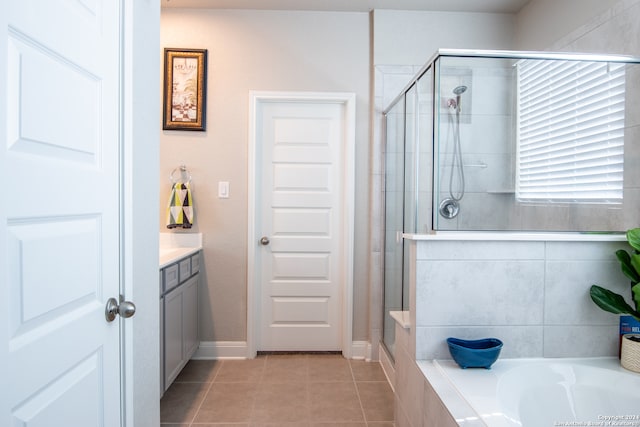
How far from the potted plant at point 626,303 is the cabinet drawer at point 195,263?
237 cm

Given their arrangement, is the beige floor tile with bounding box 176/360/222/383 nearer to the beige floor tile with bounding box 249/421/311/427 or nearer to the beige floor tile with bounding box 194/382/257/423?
the beige floor tile with bounding box 194/382/257/423

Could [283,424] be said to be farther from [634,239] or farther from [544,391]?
[634,239]

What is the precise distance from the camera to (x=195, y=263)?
285 cm

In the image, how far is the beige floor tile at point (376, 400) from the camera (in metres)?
2.20

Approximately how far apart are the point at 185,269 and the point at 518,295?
2001 mm

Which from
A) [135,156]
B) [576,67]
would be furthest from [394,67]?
[135,156]

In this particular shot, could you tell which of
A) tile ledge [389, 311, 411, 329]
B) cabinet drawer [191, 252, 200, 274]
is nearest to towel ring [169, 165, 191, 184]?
cabinet drawer [191, 252, 200, 274]

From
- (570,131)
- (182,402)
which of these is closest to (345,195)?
(570,131)

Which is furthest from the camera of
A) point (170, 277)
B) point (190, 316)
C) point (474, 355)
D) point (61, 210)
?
point (190, 316)

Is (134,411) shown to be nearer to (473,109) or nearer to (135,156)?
(135,156)

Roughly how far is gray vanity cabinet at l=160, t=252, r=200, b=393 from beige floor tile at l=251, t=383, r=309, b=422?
0.54 metres

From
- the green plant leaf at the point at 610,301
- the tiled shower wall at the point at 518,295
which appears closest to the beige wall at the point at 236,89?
the tiled shower wall at the point at 518,295

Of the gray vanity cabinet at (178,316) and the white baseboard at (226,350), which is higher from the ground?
the gray vanity cabinet at (178,316)

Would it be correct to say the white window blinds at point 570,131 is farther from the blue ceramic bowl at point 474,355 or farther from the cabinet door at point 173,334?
the cabinet door at point 173,334
